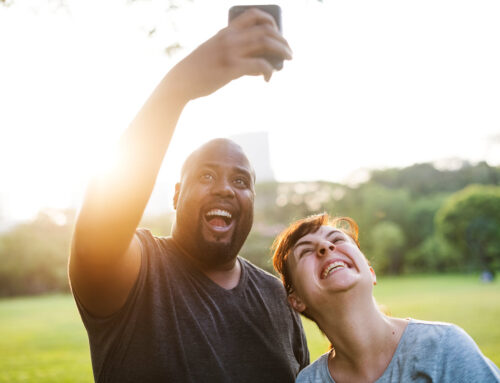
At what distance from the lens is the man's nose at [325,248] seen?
8.95ft

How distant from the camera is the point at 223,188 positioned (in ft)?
9.62

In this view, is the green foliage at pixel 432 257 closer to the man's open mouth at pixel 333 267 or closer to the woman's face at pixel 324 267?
the woman's face at pixel 324 267

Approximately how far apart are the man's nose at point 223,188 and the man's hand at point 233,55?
139cm

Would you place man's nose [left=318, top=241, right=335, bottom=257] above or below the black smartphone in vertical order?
below

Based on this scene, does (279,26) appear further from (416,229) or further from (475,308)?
(416,229)

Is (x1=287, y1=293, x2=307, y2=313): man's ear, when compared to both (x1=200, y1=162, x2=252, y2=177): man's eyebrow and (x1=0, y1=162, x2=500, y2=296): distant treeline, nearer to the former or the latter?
(x1=200, y1=162, x2=252, y2=177): man's eyebrow

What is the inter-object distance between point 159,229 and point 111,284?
40.1 meters

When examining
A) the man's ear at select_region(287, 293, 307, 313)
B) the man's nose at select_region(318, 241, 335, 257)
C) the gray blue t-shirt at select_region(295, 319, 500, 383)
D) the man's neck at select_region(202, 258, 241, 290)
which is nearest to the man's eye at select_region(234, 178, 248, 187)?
the man's neck at select_region(202, 258, 241, 290)

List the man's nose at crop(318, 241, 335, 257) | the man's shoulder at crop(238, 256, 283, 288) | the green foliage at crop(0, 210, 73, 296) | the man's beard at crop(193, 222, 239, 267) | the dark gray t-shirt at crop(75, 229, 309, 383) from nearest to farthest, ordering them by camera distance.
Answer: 1. the dark gray t-shirt at crop(75, 229, 309, 383)
2. the man's nose at crop(318, 241, 335, 257)
3. the man's beard at crop(193, 222, 239, 267)
4. the man's shoulder at crop(238, 256, 283, 288)
5. the green foliage at crop(0, 210, 73, 296)

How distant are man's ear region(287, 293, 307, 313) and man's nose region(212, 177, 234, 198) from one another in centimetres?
76

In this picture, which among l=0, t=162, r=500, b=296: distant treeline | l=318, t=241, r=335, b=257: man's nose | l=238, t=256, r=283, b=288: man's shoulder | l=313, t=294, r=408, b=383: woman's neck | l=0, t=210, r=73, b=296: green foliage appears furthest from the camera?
l=0, t=210, r=73, b=296: green foliage

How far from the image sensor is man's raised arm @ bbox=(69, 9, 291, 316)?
1492 mm

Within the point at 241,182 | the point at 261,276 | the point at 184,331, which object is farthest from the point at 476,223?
the point at 184,331

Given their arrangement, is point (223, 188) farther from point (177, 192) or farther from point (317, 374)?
point (317, 374)
